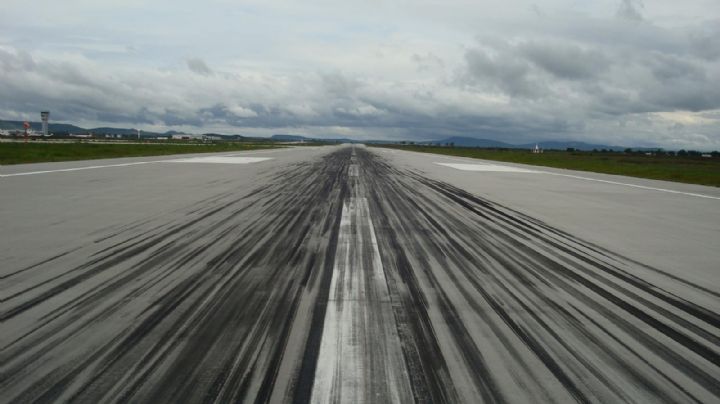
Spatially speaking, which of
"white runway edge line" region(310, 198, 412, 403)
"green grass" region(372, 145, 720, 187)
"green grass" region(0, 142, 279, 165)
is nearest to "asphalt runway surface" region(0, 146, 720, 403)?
"white runway edge line" region(310, 198, 412, 403)

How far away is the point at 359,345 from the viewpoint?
332 cm

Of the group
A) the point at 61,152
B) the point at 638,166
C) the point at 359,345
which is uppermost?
the point at 638,166

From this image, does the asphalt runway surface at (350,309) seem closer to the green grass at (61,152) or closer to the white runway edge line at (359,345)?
the white runway edge line at (359,345)

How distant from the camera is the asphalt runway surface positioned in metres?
2.82

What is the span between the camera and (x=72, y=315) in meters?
3.73

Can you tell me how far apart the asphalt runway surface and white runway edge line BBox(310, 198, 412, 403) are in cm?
2

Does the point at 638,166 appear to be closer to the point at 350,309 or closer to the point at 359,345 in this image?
the point at 350,309

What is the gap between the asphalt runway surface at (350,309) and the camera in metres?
2.82

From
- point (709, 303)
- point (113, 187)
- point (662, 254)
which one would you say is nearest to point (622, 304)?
point (709, 303)

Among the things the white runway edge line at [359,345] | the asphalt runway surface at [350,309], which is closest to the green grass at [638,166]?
the asphalt runway surface at [350,309]

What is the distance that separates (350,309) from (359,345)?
2.24 ft

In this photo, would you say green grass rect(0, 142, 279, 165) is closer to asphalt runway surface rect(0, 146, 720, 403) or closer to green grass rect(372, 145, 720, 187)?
asphalt runway surface rect(0, 146, 720, 403)

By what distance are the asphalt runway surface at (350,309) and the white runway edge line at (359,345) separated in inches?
0.6

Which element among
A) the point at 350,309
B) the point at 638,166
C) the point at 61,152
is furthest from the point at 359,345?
the point at 638,166
